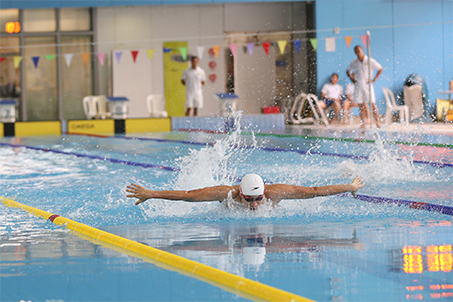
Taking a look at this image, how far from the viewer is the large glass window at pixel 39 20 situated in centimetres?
1691

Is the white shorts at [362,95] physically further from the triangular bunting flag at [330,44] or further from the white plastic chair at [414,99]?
the triangular bunting flag at [330,44]

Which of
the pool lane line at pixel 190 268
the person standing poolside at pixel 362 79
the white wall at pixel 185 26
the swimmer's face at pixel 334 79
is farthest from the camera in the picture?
the white wall at pixel 185 26

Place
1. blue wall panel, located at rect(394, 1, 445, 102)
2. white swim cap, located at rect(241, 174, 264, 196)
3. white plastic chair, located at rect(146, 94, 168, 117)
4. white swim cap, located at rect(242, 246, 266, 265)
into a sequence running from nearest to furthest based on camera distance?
white swim cap, located at rect(242, 246, 266, 265), white swim cap, located at rect(241, 174, 264, 196), blue wall panel, located at rect(394, 1, 445, 102), white plastic chair, located at rect(146, 94, 168, 117)

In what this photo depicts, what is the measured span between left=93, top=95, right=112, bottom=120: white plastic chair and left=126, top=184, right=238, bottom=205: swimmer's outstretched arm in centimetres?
1251

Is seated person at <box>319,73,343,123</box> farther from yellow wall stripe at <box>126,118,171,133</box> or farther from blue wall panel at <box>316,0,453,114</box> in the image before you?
yellow wall stripe at <box>126,118,171,133</box>

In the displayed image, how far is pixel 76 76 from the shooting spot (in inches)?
677

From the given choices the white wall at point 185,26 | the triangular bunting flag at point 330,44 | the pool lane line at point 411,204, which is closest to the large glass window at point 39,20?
the white wall at point 185,26

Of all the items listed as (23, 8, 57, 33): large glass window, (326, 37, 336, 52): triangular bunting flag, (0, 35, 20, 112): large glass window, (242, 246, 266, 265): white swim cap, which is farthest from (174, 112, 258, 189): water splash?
(0, 35, 20, 112): large glass window

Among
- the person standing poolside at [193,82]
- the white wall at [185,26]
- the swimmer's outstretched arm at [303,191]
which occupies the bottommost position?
the swimmer's outstretched arm at [303,191]

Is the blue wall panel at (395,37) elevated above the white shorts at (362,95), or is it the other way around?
the blue wall panel at (395,37)

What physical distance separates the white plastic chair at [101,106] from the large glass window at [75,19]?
191 centimetres

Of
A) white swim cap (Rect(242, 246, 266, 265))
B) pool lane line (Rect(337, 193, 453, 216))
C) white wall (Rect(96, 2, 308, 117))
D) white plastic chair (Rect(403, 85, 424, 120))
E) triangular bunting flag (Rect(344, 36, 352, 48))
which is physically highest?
white wall (Rect(96, 2, 308, 117))

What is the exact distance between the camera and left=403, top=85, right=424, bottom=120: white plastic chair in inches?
595

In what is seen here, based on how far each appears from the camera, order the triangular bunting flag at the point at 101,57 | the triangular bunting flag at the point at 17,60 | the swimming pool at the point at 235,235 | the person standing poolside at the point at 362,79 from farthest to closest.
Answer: the triangular bunting flag at the point at 101,57, the triangular bunting flag at the point at 17,60, the person standing poolside at the point at 362,79, the swimming pool at the point at 235,235
